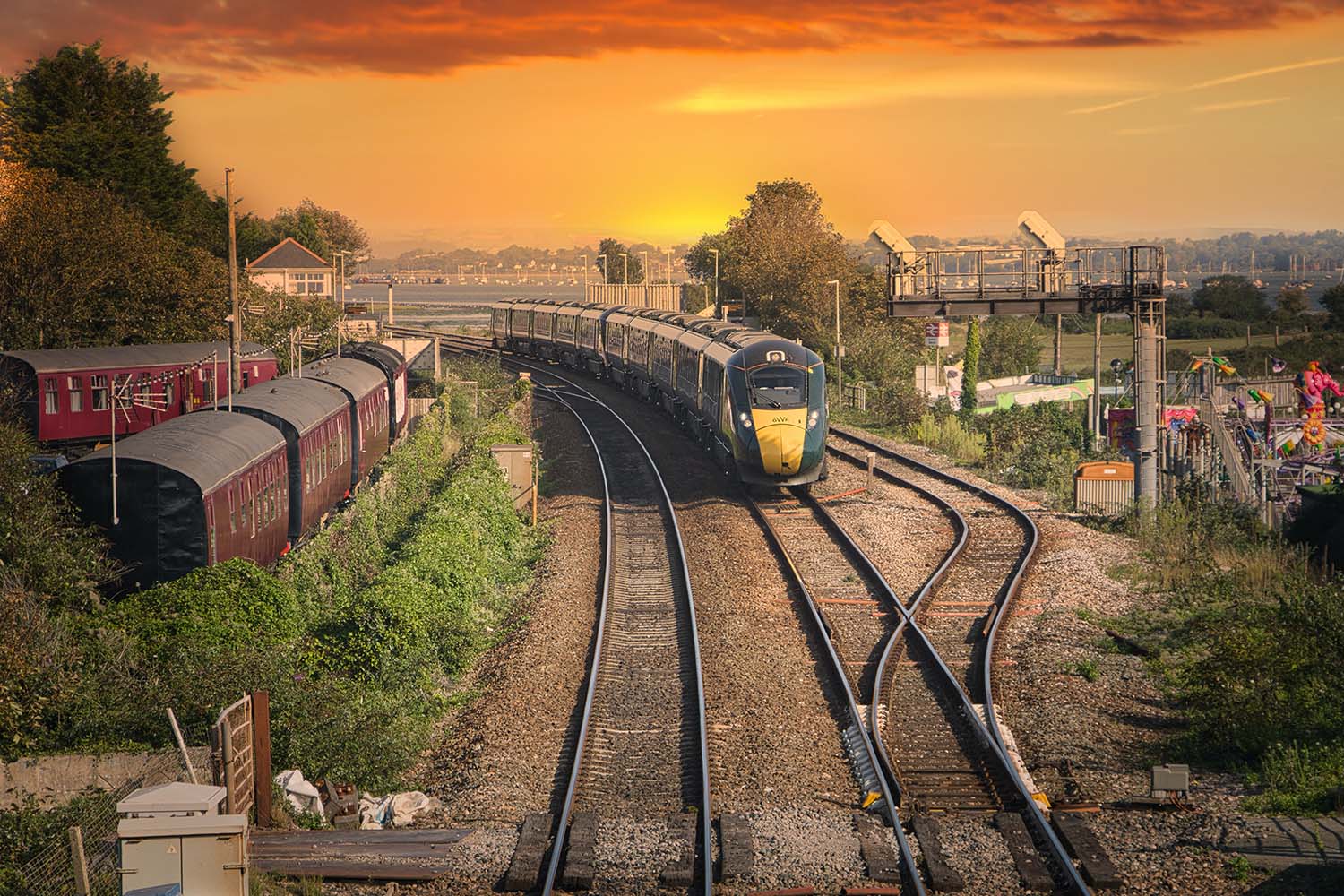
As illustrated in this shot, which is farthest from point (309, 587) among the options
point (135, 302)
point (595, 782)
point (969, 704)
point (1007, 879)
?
point (135, 302)

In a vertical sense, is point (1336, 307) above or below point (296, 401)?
above

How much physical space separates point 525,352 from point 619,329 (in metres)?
20.7

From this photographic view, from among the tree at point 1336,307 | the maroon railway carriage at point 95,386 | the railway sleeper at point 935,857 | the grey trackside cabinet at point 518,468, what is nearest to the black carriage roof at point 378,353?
the maroon railway carriage at point 95,386

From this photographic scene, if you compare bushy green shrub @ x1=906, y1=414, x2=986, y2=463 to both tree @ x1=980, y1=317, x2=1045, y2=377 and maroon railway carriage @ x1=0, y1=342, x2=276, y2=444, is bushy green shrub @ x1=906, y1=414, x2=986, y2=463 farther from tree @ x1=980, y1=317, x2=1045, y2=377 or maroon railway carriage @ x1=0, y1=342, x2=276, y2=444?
tree @ x1=980, y1=317, x2=1045, y2=377

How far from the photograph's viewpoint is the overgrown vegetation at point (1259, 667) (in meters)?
13.1

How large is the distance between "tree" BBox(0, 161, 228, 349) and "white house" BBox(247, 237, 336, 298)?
36265 millimetres

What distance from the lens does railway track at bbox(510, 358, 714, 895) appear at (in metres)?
11.6

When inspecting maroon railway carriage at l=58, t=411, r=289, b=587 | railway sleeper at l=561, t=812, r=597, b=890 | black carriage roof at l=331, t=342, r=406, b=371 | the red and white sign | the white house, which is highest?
the white house

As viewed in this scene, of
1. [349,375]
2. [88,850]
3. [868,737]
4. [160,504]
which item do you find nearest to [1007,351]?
[349,375]

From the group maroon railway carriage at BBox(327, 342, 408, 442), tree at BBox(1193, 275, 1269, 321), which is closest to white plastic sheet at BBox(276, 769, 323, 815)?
maroon railway carriage at BBox(327, 342, 408, 442)

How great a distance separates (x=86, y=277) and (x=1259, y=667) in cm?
3943

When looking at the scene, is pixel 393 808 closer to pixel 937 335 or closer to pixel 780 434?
pixel 780 434

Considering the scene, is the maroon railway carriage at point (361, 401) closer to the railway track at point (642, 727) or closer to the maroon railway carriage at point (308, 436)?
the maroon railway carriage at point (308, 436)

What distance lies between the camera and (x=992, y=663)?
17234 millimetres
